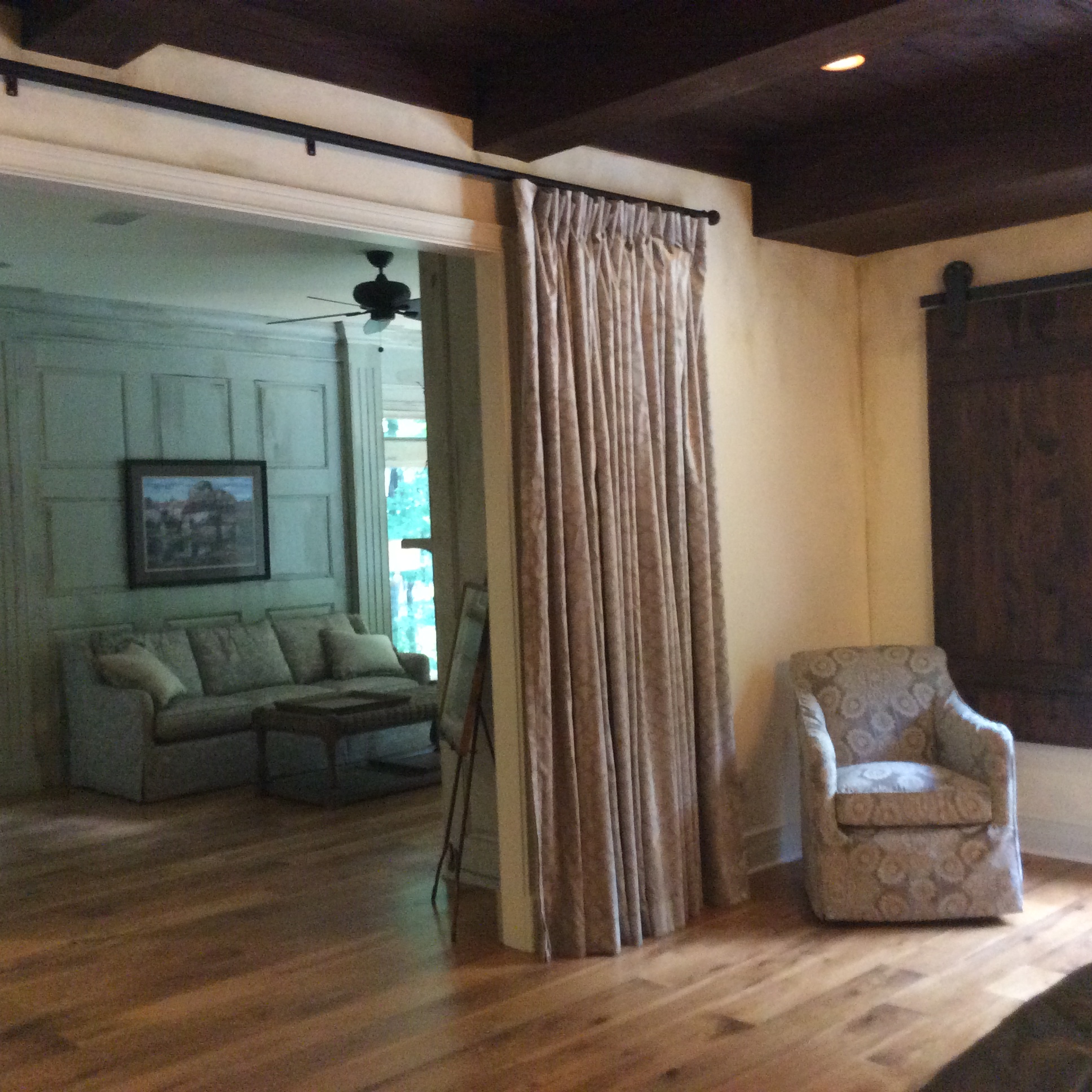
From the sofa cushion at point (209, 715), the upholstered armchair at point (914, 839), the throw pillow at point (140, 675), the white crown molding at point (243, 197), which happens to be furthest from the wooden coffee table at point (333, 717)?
the white crown molding at point (243, 197)

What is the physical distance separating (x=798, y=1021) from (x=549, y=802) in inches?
38.9

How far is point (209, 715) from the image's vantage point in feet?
22.3

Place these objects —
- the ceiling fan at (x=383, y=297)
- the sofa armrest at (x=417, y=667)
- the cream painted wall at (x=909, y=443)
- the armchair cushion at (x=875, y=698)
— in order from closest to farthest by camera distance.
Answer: the armchair cushion at (x=875, y=698)
the cream painted wall at (x=909, y=443)
the ceiling fan at (x=383, y=297)
the sofa armrest at (x=417, y=667)

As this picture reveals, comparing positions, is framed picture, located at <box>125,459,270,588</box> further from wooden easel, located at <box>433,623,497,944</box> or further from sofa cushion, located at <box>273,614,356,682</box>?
wooden easel, located at <box>433,623,497,944</box>

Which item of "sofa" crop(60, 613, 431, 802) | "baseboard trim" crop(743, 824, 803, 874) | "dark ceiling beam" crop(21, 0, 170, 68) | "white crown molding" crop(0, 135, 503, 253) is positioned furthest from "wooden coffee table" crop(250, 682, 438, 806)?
"dark ceiling beam" crop(21, 0, 170, 68)

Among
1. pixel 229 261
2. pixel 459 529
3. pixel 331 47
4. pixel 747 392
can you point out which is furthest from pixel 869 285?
pixel 229 261

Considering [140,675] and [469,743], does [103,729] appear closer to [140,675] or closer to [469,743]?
[140,675]

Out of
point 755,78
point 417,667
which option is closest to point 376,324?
point 417,667

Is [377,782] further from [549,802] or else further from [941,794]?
[941,794]

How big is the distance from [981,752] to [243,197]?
2.96 meters

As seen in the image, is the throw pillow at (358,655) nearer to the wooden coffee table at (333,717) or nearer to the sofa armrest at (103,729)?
the wooden coffee table at (333,717)

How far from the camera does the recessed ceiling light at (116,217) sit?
5305 millimetres

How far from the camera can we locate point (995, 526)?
500 cm

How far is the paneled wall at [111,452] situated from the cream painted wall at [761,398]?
4106mm
